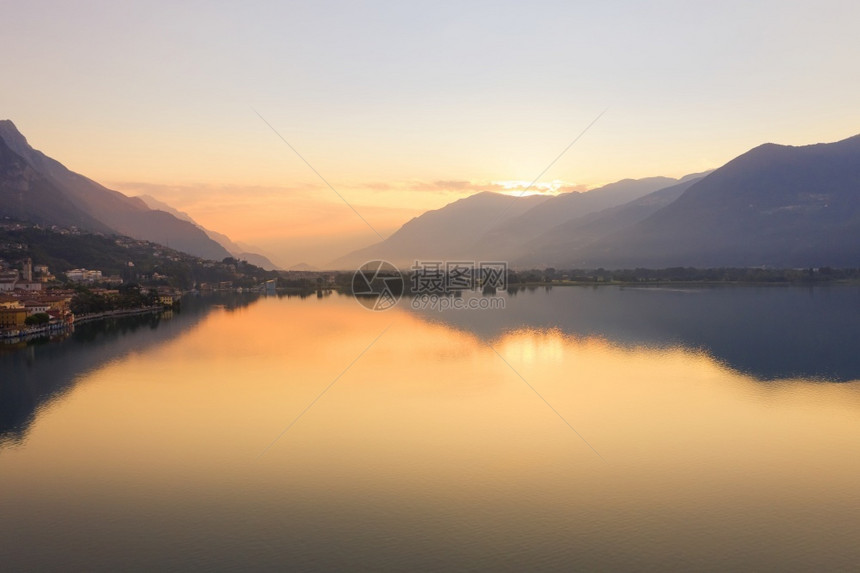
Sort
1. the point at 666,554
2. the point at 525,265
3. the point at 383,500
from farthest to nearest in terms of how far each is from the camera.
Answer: the point at 525,265 → the point at 383,500 → the point at 666,554

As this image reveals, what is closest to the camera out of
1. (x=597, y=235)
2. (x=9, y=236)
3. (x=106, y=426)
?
(x=106, y=426)

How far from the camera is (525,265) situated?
498 feet

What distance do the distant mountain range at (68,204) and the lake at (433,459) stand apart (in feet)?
307

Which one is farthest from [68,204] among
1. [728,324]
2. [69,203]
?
[728,324]

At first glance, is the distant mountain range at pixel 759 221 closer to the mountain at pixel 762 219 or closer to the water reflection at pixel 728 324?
the mountain at pixel 762 219

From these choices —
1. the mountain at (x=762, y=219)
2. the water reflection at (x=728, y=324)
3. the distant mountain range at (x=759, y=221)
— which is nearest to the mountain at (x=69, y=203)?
the water reflection at (x=728, y=324)

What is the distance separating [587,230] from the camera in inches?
6762

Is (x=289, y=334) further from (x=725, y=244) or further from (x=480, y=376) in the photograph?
(x=725, y=244)

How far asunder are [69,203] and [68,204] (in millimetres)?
1395

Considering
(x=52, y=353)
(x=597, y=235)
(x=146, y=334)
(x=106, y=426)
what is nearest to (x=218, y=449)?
(x=106, y=426)

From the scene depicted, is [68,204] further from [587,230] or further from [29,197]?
[587,230]

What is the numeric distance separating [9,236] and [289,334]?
56.0 metres

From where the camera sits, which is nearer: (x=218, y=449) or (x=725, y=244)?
(x=218, y=449)

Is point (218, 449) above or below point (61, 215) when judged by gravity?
below
